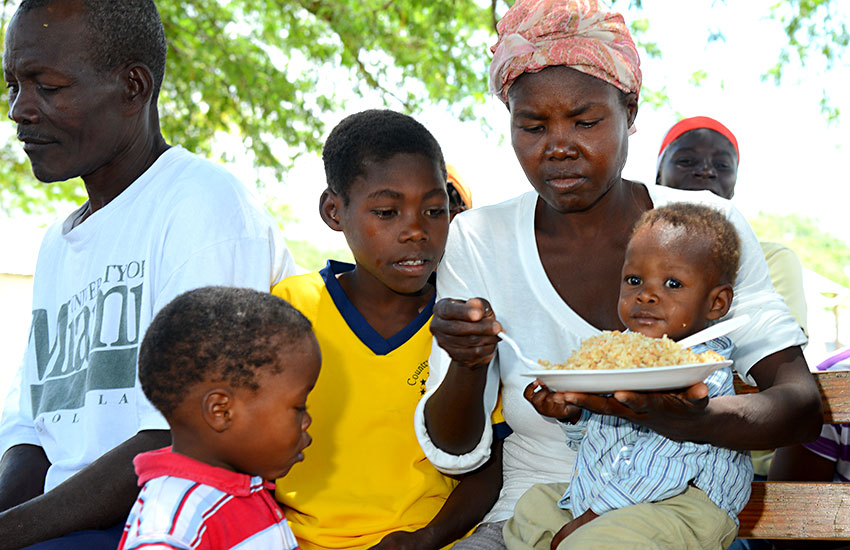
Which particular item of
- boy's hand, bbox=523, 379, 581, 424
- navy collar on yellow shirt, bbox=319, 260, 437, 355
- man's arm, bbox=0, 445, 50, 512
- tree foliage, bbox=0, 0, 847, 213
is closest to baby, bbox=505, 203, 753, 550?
boy's hand, bbox=523, 379, 581, 424

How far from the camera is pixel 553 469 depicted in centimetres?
253

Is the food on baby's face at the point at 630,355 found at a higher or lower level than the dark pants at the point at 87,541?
higher

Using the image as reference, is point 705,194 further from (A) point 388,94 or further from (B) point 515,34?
(A) point 388,94

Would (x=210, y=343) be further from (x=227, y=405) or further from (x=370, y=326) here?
(x=370, y=326)

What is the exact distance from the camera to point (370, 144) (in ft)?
9.17

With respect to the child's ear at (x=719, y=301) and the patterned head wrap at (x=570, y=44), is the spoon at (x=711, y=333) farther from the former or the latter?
the patterned head wrap at (x=570, y=44)

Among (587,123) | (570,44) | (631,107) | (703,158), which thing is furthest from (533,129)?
(703,158)

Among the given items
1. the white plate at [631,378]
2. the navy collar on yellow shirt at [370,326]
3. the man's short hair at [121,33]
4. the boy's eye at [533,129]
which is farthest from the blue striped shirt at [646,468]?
the man's short hair at [121,33]

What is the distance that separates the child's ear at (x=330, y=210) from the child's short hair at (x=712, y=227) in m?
1.03

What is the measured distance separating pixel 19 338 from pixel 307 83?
16.5 feet

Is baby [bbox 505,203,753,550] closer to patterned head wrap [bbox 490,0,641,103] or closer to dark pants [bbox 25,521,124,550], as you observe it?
patterned head wrap [bbox 490,0,641,103]

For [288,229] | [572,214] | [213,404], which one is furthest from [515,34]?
[288,229]

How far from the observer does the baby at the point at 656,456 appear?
6.82 feet

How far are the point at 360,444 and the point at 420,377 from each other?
0.28 metres
